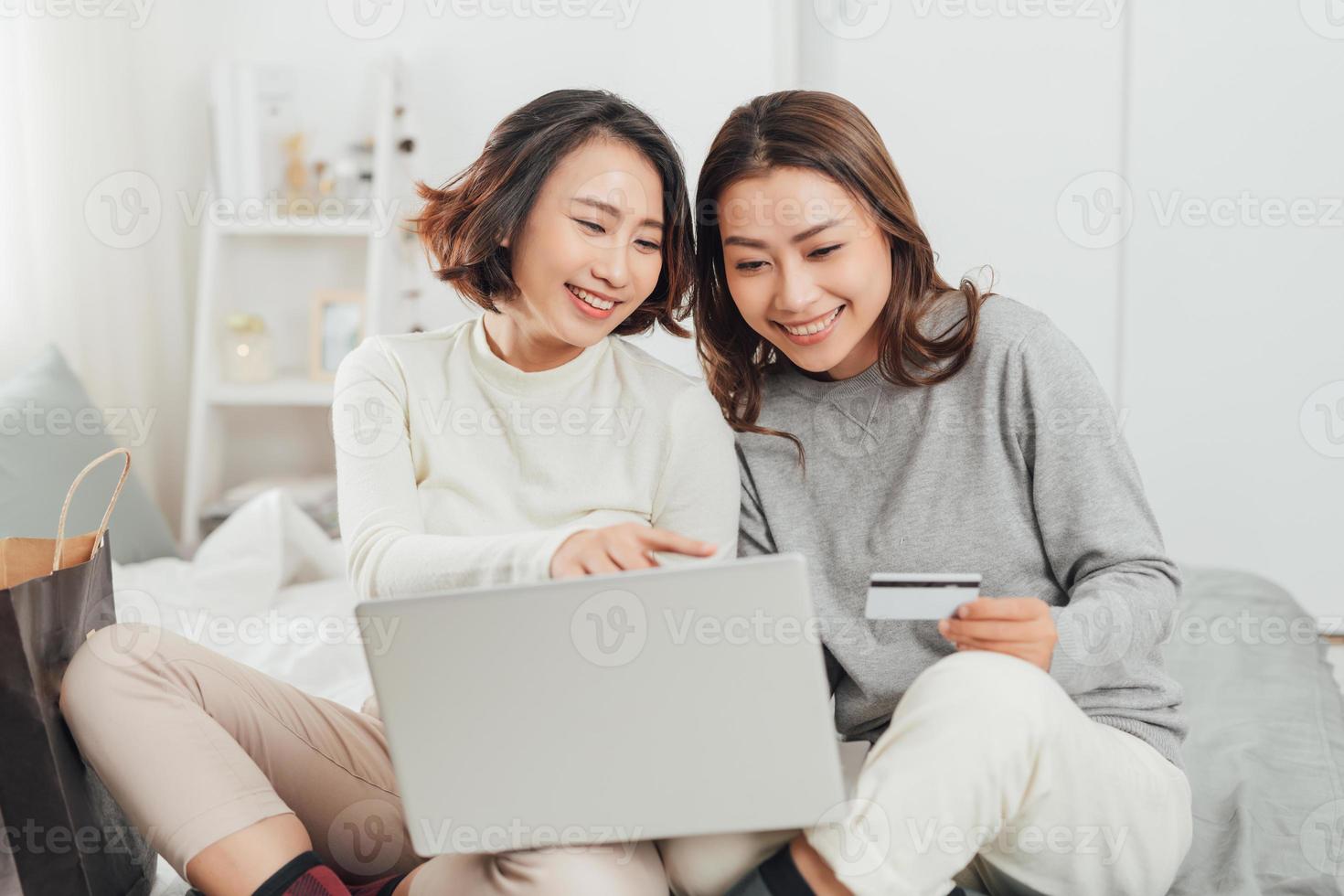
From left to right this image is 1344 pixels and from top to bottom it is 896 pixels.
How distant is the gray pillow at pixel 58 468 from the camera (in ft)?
5.57

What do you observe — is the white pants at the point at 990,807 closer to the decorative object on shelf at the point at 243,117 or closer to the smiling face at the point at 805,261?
the smiling face at the point at 805,261

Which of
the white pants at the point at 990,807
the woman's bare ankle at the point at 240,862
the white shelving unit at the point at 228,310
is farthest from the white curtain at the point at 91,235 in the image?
the white pants at the point at 990,807

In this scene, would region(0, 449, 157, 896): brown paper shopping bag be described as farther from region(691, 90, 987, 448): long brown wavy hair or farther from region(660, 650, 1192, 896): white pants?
region(691, 90, 987, 448): long brown wavy hair

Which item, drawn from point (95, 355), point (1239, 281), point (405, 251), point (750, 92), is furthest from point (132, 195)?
point (1239, 281)

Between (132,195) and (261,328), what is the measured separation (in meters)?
0.40

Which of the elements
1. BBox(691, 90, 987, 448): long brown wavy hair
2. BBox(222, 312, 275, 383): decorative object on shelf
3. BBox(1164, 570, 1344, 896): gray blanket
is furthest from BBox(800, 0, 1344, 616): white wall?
BBox(691, 90, 987, 448): long brown wavy hair

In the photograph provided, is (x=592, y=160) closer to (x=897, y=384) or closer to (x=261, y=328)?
(x=897, y=384)

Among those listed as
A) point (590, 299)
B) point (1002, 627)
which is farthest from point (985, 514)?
point (590, 299)

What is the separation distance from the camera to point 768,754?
81 centimetres

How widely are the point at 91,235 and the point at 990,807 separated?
2.21m

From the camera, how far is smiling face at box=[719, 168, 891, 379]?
3.76 ft

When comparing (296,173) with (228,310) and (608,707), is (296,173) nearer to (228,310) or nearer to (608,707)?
(228,310)

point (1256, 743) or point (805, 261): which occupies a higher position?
point (805, 261)

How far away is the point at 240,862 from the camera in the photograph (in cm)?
92
